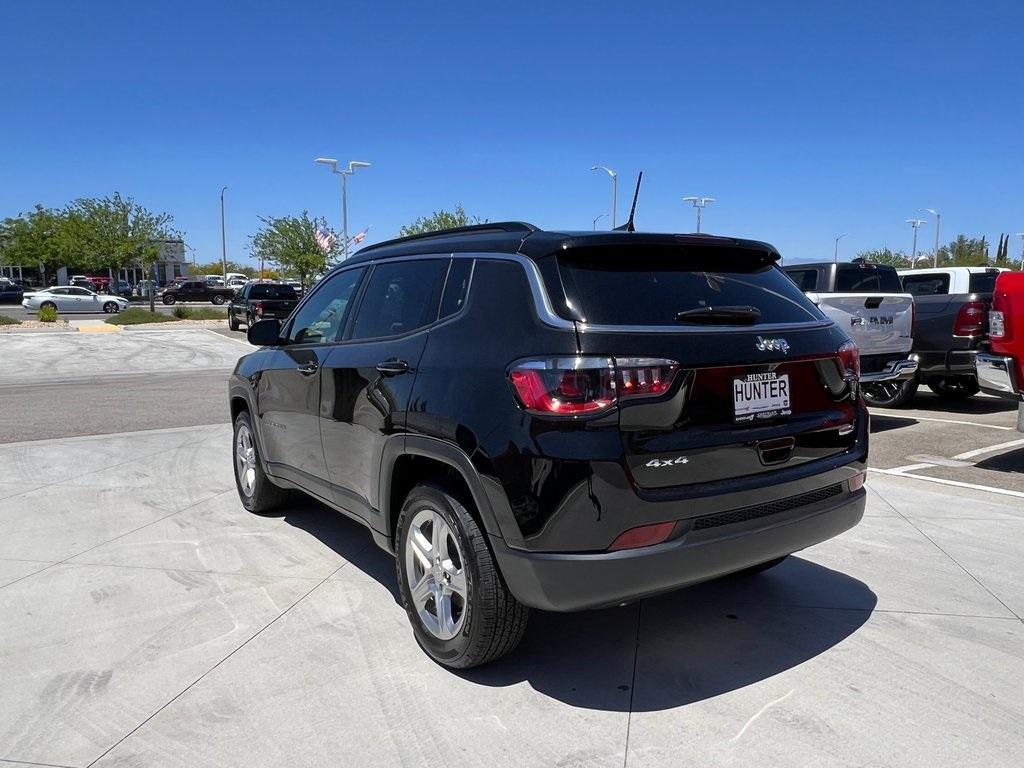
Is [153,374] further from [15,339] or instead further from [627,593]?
[627,593]

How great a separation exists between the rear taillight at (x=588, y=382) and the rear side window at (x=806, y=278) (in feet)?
27.1

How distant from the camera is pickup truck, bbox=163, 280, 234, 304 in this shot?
50997 millimetres

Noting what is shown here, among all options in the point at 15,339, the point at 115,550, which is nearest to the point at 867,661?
the point at 115,550

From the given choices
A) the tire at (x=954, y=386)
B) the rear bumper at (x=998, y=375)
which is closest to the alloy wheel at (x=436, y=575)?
the rear bumper at (x=998, y=375)

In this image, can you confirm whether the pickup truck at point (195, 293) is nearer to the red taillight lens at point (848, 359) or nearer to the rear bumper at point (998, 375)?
the rear bumper at point (998, 375)

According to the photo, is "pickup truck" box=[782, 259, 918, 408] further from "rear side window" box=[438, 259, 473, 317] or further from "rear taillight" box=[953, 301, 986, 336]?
"rear side window" box=[438, 259, 473, 317]

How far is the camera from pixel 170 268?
86.4 metres

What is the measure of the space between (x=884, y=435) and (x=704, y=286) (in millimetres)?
6406

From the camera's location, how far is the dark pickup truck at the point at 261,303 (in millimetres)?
25781

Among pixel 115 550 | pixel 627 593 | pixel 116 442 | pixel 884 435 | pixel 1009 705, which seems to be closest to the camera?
pixel 627 593

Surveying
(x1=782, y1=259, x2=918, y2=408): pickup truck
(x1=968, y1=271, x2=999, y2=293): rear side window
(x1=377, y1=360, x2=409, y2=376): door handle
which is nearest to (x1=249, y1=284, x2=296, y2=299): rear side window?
(x1=782, y1=259, x2=918, y2=408): pickup truck

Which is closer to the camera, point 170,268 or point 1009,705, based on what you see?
point 1009,705

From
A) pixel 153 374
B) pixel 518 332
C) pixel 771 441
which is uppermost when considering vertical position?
pixel 518 332

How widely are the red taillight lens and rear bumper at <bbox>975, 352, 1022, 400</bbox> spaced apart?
3.73m
